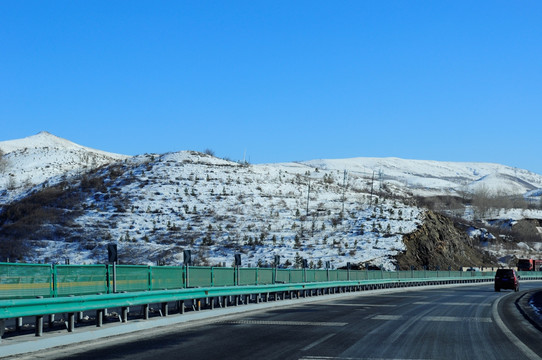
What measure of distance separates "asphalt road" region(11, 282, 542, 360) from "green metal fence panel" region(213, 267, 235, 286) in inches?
73.4

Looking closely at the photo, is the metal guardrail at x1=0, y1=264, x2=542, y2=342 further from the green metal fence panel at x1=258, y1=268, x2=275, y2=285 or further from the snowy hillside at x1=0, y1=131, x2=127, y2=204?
the snowy hillside at x1=0, y1=131, x2=127, y2=204

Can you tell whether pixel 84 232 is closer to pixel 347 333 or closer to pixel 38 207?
pixel 38 207

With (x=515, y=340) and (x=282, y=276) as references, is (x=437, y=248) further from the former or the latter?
(x=515, y=340)

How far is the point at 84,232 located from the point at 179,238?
10.2 metres

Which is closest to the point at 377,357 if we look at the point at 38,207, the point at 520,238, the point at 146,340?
the point at 146,340

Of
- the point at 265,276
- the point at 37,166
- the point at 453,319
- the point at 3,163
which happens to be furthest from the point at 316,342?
the point at 3,163

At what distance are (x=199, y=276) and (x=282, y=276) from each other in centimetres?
934

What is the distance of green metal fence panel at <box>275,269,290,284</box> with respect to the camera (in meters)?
31.7

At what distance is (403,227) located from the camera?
3179 inches

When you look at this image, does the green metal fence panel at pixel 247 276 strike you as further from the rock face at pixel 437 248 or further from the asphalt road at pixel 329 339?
the rock face at pixel 437 248

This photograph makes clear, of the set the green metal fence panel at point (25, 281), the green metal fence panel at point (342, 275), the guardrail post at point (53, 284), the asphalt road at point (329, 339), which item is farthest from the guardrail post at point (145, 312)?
the green metal fence panel at point (342, 275)

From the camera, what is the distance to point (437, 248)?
271ft

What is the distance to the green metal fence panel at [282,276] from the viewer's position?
104ft

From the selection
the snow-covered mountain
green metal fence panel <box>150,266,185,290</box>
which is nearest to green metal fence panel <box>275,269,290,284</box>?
green metal fence panel <box>150,266,185,290</box>
